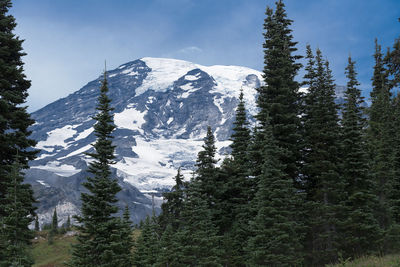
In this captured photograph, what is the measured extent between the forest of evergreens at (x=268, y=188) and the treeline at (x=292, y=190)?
102mm

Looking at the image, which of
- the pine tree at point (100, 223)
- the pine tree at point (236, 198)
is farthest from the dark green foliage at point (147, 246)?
the pine tree at point (100, 223)

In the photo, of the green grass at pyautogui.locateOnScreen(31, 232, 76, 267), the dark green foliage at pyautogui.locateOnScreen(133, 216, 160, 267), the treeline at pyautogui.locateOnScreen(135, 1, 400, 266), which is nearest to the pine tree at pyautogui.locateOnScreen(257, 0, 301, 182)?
the treeline at pyautogui.locateOnScreen(135, 1, 400, 266)

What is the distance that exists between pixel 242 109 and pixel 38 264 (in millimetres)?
72158

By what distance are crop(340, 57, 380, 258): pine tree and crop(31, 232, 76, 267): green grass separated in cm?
6758

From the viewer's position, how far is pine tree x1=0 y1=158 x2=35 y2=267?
19780mm

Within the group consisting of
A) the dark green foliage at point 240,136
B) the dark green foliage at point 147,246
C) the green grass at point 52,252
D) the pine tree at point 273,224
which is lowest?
the green grass at point 52,252

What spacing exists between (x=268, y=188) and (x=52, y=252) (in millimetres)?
85524

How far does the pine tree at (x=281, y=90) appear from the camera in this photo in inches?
1137

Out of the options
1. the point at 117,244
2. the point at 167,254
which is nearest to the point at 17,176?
the point at 117,244

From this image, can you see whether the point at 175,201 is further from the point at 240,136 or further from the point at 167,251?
the point at 240,136

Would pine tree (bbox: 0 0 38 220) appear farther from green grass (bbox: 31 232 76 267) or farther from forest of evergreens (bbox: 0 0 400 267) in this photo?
green grass (bbox: 31 232 76 267)

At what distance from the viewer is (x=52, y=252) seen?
A: 94125mm

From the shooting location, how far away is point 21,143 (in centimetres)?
2294

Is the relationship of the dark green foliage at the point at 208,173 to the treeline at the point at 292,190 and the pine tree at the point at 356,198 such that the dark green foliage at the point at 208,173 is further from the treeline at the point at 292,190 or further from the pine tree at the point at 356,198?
the pine tree at the point at 356,198
